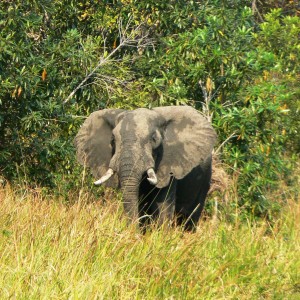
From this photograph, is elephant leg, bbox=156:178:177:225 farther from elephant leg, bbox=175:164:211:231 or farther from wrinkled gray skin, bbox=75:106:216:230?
elephant leg, bbox=175:164:211:231

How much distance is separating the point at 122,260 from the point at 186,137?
3.37m

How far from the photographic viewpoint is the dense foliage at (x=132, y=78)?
11.5m

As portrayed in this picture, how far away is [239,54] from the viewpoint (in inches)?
505

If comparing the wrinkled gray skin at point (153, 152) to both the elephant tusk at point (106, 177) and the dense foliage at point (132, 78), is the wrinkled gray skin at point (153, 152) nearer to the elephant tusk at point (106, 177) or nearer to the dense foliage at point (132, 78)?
the elephant tusk at point (106, 177)

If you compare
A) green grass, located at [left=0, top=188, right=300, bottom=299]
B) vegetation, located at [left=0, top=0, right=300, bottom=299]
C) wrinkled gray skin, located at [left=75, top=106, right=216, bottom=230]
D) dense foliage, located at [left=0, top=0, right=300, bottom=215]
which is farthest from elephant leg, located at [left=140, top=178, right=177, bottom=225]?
dense foliage, located at [left=0, top=0, right=300, bottom=215]

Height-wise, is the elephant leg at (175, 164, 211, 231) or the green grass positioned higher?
the green grass

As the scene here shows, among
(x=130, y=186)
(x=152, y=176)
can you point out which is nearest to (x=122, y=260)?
(x=130, y=186)

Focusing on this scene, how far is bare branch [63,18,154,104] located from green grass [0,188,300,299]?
10.4 feet

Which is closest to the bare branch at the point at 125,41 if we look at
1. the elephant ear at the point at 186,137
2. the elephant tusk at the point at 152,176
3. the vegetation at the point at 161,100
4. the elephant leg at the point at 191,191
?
the vegetation at the point at 161,100

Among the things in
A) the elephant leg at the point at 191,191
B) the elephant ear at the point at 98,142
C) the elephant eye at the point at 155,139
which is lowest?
the elephant leg at the point at 191,191

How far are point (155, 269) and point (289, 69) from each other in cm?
794

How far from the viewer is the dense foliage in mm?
11508

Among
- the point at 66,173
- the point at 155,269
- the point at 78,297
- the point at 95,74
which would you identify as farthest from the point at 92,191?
the point at 78,297

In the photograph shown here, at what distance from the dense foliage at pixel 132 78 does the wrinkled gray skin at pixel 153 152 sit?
35.3 inches
